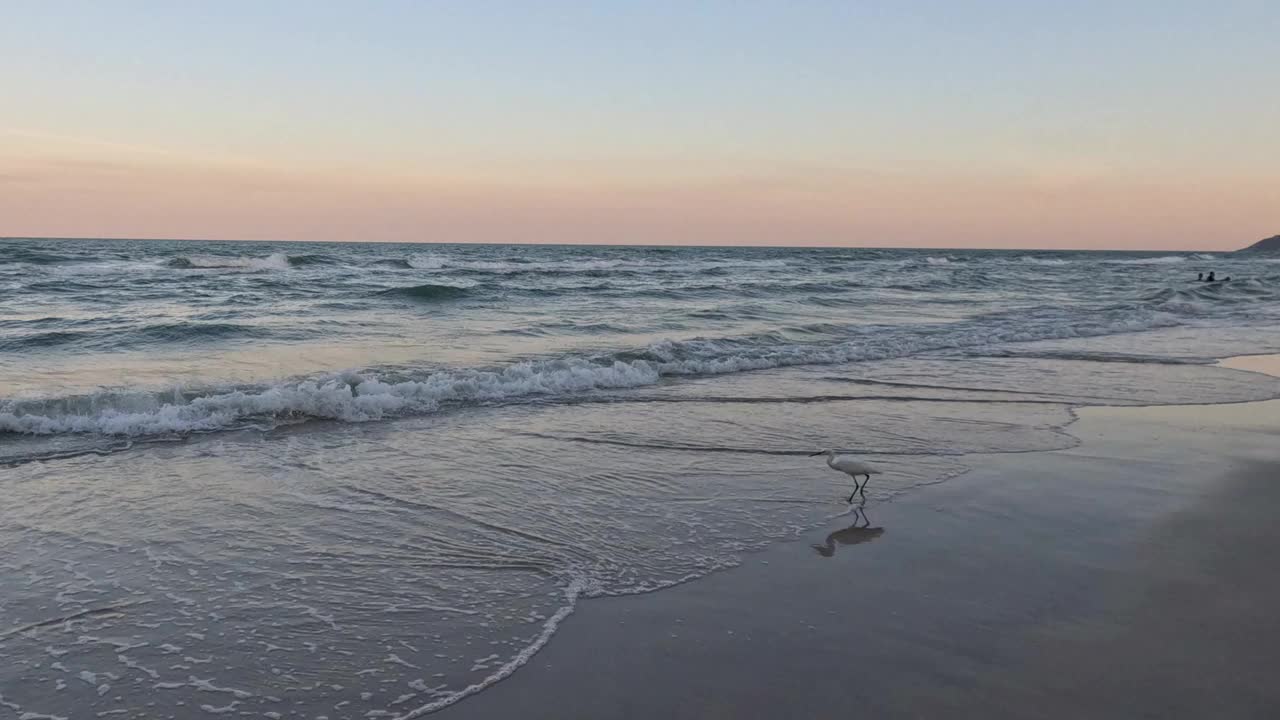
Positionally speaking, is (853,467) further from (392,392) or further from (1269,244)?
(1269,244)

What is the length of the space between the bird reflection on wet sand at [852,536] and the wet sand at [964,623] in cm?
2

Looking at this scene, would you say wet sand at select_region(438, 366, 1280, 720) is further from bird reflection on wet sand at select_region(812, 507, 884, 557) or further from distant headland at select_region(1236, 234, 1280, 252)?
distant headland at select_region(1236, 234, 1280, 252)

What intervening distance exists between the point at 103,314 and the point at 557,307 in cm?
A: 1027

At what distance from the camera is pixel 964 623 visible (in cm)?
413

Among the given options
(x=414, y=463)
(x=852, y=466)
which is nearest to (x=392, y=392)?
(x=414, y=463)

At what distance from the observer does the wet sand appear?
3.45 m

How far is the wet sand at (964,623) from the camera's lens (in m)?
3.45

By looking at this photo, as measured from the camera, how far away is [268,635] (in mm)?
4039

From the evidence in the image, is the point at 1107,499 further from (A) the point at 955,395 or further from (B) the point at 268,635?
(B) the point at 268,635

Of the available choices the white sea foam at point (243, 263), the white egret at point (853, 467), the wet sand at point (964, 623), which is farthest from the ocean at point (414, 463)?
the white sea foam at point (243, 263)

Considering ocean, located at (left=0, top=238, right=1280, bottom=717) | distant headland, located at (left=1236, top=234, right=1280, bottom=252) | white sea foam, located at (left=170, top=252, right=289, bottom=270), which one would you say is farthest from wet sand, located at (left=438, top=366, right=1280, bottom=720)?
distant headland, located at (left=1236, top=234, right=1280, bottom=252)

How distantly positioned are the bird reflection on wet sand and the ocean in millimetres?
228

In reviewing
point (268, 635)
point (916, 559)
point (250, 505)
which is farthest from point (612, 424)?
point (268, 635)

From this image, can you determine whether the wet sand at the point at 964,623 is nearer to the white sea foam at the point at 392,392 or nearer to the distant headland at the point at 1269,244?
the white sea foam at the point at 392,392
